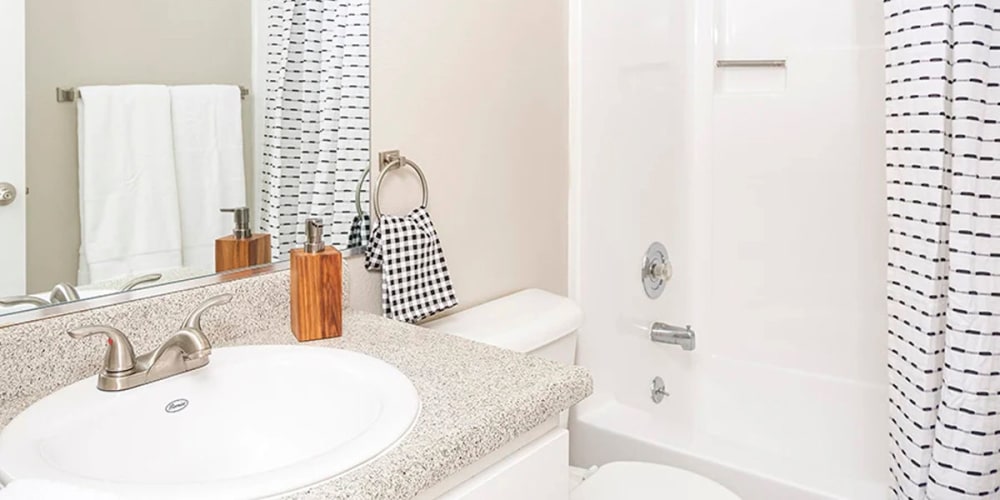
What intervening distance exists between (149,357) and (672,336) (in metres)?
1.54

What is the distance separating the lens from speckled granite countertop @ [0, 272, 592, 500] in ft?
2.70

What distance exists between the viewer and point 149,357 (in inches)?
39.2

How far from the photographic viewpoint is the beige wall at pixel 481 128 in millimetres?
1496

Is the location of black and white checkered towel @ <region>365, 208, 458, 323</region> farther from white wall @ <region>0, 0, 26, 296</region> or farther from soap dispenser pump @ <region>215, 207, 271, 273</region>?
white wall @ <region>0, 0, 26, 296</region>

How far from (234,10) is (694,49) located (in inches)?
59.1

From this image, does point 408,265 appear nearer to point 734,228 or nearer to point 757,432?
point 734,228

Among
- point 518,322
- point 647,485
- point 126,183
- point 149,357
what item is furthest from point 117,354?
point 647,485

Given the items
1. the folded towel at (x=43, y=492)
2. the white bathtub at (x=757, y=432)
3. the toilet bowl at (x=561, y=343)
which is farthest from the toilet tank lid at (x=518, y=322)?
the folded towel at (x=43, y=492)

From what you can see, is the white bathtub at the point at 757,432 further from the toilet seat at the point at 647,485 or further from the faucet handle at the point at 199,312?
the faucet handle at the point at 199,312

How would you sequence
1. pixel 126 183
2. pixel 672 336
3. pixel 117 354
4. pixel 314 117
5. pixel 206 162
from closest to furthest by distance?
pixel 117 354 → pixel 126 183 → pixel 206 162 → pixel 314 117 → pixel 672 336

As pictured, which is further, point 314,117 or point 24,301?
point 314,117

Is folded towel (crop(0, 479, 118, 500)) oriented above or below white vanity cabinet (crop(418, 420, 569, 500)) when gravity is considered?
above

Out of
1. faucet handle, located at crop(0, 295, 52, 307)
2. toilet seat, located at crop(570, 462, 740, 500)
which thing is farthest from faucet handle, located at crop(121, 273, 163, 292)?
toilet seat, located at crop(570, 462, 740, 500)

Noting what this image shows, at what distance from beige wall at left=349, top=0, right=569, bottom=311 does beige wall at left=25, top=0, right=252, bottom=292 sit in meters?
0.42
